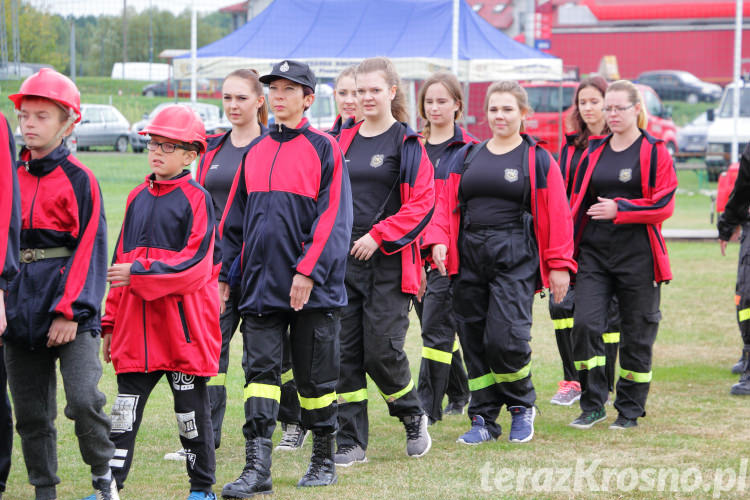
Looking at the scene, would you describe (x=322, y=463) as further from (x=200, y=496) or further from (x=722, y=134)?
(x=722, y=134)

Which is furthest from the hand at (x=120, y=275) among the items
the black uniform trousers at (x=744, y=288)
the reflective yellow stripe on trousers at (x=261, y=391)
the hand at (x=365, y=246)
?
the black uniform trousers at (x=744, y=288)

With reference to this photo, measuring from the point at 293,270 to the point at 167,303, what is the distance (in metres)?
0.68

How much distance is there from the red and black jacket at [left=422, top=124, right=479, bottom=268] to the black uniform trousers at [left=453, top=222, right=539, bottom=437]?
0.20 meters

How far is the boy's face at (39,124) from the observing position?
15.7ft

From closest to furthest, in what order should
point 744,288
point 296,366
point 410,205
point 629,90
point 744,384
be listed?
point 296,366, point 410,205, point 629,90, point 744,384, point 744,288

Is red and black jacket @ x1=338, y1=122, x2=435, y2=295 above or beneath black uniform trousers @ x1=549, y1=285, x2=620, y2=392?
above

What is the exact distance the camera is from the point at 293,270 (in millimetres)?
5332

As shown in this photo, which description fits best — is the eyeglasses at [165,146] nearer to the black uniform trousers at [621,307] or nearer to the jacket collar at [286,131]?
the jacket collar at [286,131]

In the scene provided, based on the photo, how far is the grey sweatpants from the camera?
479 cm

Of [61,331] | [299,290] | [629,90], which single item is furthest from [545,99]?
[61,331]

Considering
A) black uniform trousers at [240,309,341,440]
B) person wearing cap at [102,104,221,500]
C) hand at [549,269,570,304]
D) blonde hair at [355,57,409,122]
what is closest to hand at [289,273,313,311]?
black uniform trousers at [240,309,341,440]

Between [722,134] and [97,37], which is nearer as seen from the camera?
[97,37]

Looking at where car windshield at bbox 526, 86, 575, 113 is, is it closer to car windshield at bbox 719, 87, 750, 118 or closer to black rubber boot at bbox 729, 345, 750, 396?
car windshield at bbox 719, 87, 750, 118

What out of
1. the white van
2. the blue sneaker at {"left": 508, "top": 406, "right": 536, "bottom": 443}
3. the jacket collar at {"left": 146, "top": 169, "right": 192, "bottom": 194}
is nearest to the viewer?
the jacket collar at {"left": 146, "top": 169, "right": 192, "bottom": 194}
